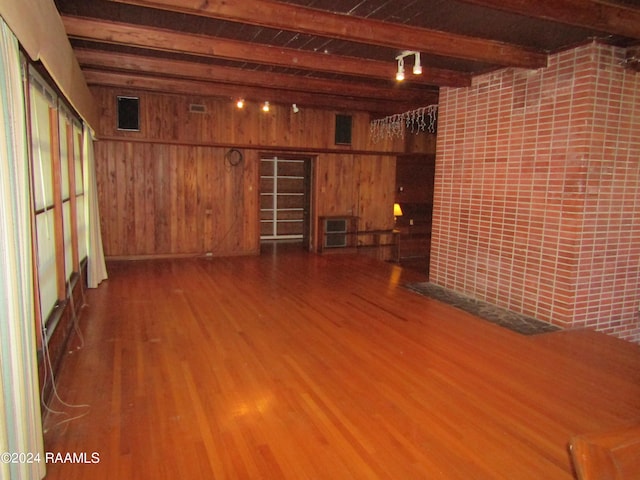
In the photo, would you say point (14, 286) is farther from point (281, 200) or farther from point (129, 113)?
point (281, 200)

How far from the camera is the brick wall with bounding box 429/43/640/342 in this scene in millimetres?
4090

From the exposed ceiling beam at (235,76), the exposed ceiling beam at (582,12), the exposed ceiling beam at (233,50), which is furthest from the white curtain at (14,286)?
the exposed ceiling beam at (235,76)

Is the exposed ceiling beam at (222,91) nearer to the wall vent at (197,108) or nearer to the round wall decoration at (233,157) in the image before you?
the wall vent at (197,108)

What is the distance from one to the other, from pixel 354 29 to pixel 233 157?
15.4 feet

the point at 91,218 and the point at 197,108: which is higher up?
the point at 197,108

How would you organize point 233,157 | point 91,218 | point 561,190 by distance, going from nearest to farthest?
point 561,190 → point 91,218 → point 233,157

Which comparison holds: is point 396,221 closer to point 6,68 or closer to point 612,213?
point 612,213

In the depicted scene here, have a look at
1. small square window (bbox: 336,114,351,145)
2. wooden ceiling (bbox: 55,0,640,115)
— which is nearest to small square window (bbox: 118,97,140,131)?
wooden ceiling (bbox: 55,0,640,115)

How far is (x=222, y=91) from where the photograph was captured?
21.0 ft

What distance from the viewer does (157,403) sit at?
2713mm

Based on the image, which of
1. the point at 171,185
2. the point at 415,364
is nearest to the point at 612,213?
the point at 415,364

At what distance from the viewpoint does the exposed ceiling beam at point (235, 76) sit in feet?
16.1

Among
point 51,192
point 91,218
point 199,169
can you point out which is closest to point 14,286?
point 51,192

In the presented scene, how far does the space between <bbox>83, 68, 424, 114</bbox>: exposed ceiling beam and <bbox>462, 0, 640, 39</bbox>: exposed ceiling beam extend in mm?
4041
